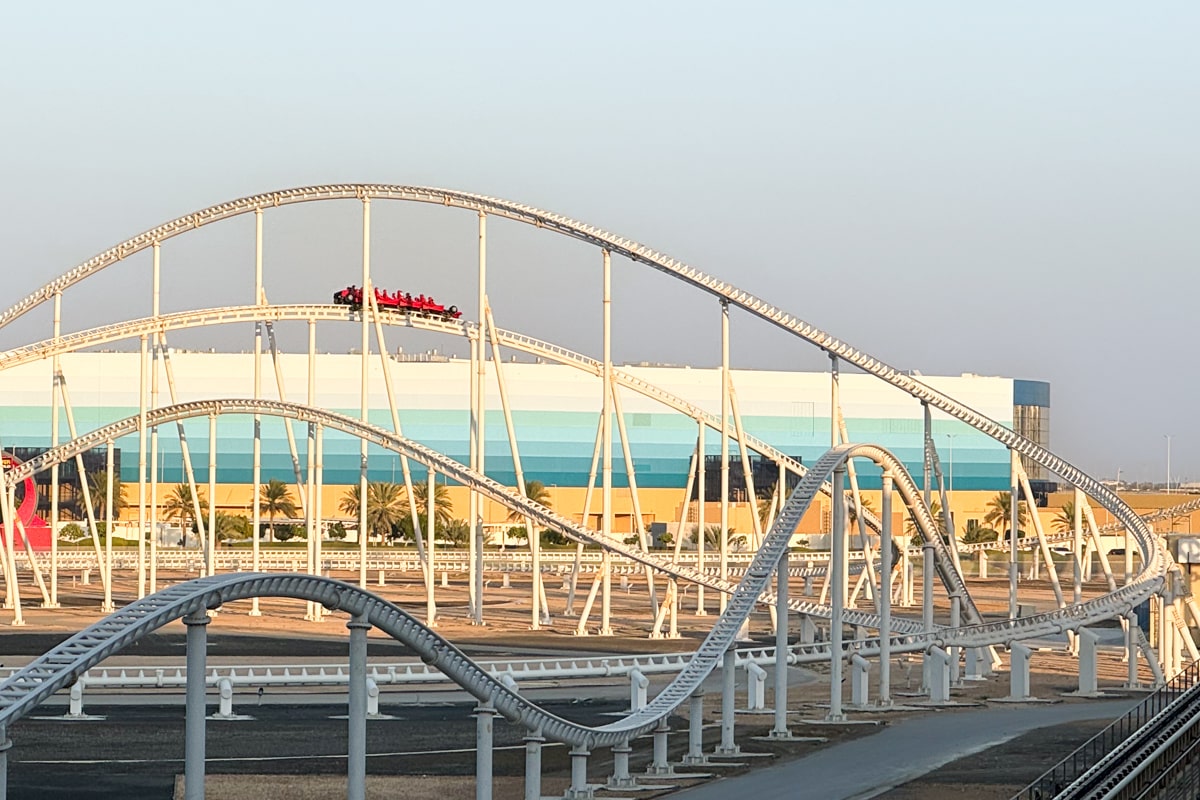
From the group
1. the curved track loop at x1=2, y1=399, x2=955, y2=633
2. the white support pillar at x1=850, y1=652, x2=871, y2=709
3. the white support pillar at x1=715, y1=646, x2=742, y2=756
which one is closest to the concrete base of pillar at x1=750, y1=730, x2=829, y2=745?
the white support pillar at x1=715, y1=646, x2=742, y2=756

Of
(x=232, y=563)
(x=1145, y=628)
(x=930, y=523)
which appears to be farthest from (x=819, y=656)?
(x=232, y=563)

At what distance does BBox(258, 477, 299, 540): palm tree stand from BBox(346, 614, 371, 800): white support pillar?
69354mm

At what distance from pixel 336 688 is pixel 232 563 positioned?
1273 inches

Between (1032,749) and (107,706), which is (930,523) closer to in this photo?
(1032,749)

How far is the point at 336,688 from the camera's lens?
34.1m

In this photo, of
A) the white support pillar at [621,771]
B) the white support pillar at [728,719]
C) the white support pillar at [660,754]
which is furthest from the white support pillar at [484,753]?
the white support pillar at [728,719]

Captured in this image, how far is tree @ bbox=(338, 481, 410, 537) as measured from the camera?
89562mm

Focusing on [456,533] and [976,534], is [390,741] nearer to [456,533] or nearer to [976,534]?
[456,533]

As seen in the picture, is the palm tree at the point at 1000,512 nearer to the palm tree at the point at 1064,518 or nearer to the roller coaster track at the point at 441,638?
the palm tree at the point at 1064,518

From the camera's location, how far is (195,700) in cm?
1473

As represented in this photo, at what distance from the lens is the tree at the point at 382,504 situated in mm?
89562

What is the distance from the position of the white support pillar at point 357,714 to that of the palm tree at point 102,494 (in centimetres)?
7212

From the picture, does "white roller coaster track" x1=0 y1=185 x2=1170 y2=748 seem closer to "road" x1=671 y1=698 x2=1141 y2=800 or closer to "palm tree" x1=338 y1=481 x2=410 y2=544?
"road" x1=671 y1=698 x2=1141 y2=800

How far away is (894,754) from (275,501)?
6450 centimetres
